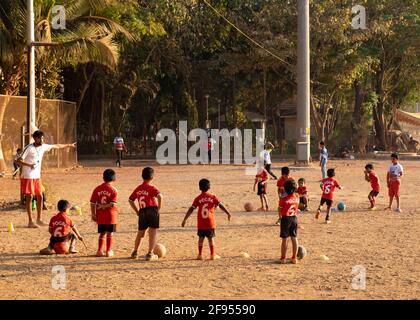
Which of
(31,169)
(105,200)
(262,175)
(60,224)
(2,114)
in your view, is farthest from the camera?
(2,114)

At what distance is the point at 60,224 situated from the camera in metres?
10.1

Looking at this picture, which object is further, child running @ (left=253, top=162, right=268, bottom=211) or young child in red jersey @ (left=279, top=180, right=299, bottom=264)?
child running @ (left=253, top=162, right=268, bottom=211)

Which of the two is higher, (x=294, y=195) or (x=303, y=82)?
(x=303, y=82)

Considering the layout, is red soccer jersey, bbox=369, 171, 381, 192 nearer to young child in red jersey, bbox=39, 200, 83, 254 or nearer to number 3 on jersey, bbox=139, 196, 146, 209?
number 3 on jersey, bbox=139, 196, 146, 209

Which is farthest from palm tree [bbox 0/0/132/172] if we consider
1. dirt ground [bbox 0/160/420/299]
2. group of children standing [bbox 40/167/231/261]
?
group of children standing [bbox 40/167/231/261]

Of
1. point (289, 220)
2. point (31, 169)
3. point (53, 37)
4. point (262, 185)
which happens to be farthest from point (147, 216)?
point (53, 37)

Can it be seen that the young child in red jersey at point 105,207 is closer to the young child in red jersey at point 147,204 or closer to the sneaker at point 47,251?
the young child in red jersey at point 147,204

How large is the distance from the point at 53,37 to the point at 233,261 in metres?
17.2

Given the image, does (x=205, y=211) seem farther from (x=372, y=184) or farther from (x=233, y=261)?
(x=372, y=184)

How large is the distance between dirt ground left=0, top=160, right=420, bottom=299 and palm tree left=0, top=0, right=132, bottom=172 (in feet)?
24.3

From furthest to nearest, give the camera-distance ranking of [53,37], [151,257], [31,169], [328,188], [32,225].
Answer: [53,37] → [328,188] → [32,225] → [31,169] → [151,257]

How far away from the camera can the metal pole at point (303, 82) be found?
98.3 ft

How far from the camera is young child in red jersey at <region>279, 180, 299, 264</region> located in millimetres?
9633

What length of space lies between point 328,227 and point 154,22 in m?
21.8
